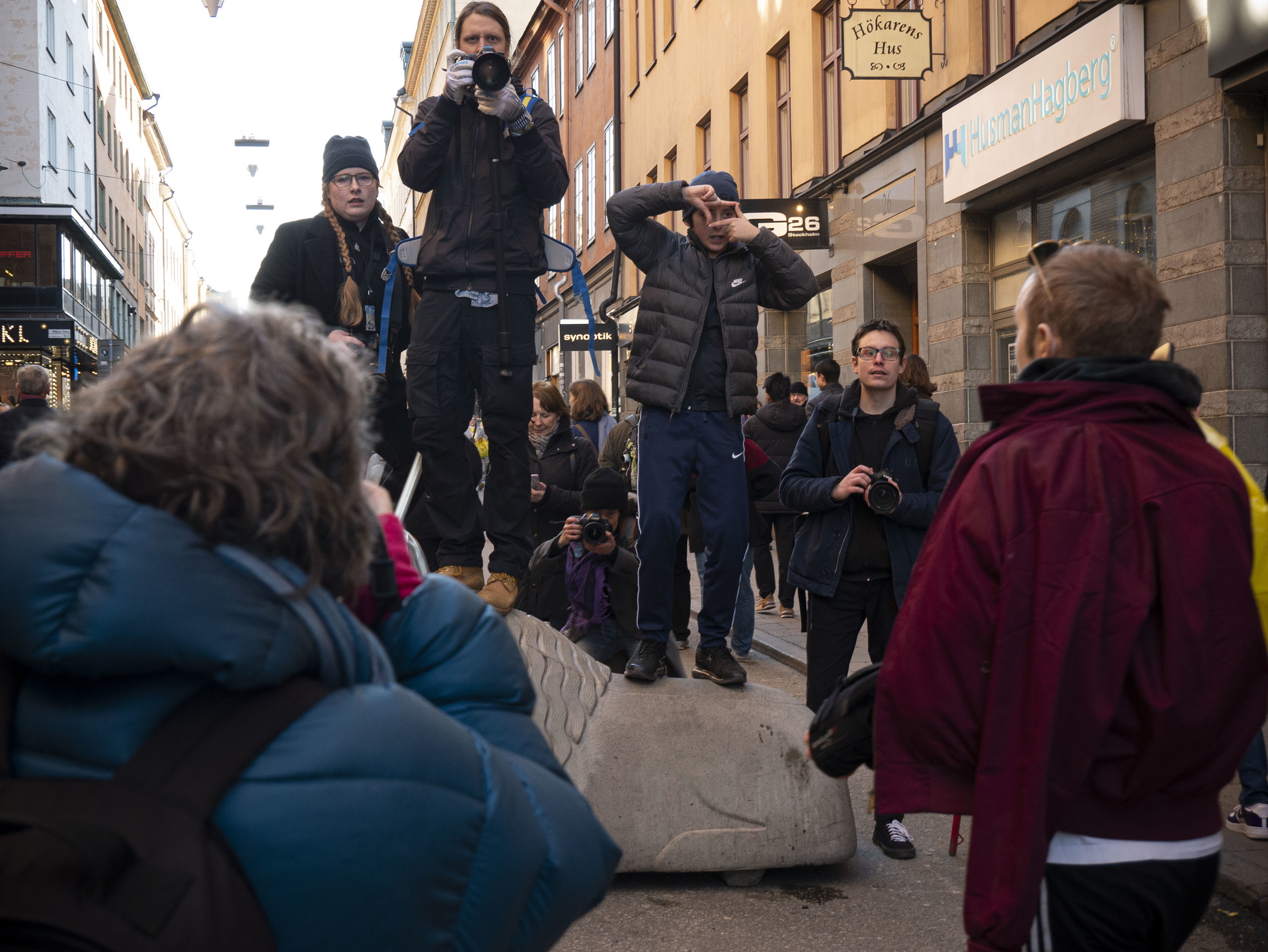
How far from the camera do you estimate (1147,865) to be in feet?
7.42

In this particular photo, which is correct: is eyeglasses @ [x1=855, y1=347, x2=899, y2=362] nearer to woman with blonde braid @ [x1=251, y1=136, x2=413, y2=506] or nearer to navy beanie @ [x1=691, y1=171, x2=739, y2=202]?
navy beanie @ [x1=691, y1=171, x2=739, y2=202]

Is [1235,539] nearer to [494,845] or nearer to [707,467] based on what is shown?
[494,845]

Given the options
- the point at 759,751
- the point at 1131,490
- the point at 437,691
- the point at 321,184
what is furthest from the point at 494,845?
the point at 321,184

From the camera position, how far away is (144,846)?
1.27m

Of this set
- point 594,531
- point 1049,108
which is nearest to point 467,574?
point 594,531

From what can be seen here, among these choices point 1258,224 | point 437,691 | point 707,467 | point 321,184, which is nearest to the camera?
point 437,691

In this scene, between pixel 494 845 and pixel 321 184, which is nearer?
pixel 494 845

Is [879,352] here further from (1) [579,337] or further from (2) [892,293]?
(1) [579,337]

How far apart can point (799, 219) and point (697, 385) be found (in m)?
11.0

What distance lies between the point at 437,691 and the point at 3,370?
35.5m

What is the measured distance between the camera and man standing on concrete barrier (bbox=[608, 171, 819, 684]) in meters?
5.08

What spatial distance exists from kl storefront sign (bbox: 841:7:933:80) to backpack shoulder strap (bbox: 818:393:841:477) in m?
7.91

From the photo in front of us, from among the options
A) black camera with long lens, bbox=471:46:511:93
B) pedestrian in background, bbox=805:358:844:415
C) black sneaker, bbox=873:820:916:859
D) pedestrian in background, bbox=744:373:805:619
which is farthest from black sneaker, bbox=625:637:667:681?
pedestrian in background, bbox=805:358:844:415

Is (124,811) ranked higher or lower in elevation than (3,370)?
lower
